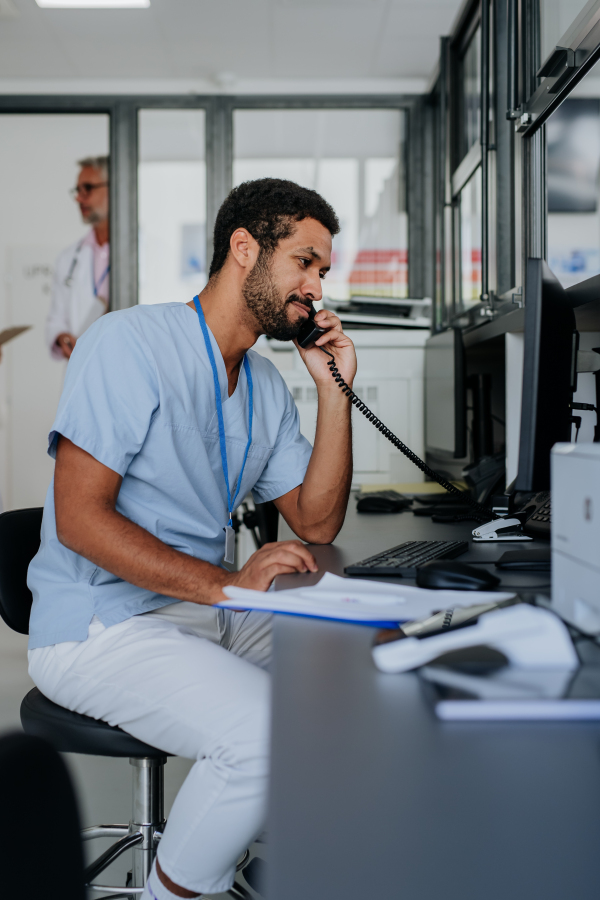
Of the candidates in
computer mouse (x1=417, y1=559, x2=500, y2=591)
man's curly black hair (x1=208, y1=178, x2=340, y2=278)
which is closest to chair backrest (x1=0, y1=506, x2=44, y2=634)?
man's curly black hair (x1=208, y1=178, x2=340, y2=278)

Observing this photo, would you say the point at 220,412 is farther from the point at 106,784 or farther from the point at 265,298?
the point at 106,784

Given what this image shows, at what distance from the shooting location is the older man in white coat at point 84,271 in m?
3.96

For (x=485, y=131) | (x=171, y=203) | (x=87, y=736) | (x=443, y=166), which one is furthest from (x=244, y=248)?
(x=171, y=203)

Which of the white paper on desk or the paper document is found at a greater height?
the paper document

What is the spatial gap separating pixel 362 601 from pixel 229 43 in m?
3.45

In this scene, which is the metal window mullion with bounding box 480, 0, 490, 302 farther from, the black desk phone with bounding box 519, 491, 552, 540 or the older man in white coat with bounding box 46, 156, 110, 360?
the older man in white coat with bounding box 46, 156, 110, 360

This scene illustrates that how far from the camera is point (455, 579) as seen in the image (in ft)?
2.93

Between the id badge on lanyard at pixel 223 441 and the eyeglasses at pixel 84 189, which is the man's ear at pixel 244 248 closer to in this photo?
the id badge on lanyard at pixel 223 441

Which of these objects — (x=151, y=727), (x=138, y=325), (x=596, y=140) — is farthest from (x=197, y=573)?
(x=596, y=140)

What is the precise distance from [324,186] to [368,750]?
387 cm

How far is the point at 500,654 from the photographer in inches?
24.7

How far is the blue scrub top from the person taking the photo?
1.12 meters

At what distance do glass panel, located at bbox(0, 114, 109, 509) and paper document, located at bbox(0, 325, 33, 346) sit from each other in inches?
1.0

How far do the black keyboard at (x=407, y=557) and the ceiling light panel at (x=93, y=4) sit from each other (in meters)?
2.94
